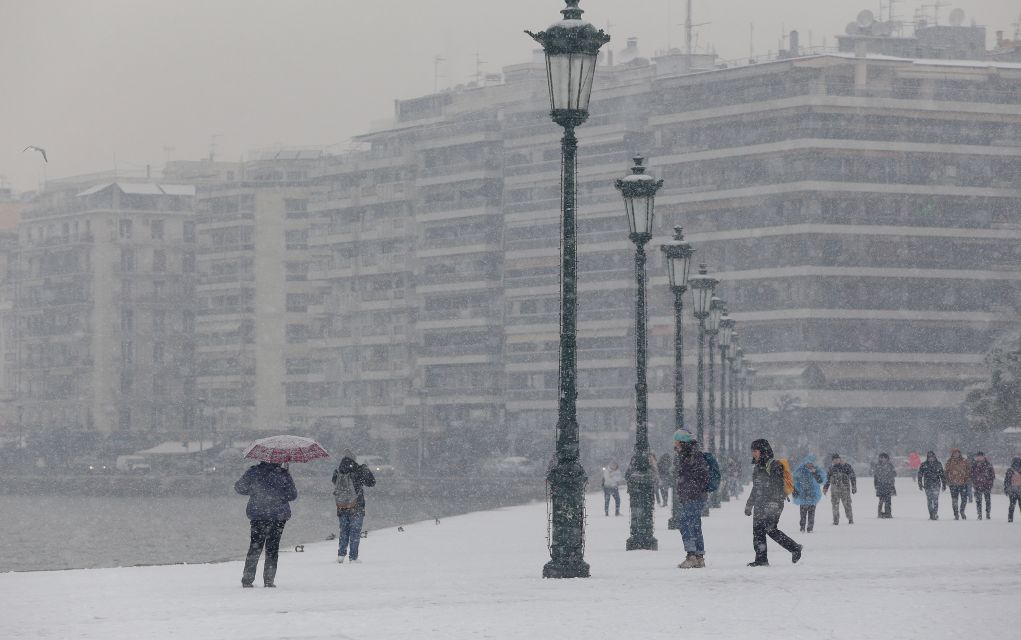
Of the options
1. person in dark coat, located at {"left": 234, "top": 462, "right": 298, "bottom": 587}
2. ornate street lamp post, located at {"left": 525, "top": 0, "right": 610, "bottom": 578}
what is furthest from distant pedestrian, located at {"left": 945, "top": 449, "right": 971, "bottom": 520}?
person in dark coat, located at {"left": 234, "top": 462, "right": 298, "bottom": 587}

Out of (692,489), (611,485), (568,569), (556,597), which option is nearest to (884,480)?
(611,485)

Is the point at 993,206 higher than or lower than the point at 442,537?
higher

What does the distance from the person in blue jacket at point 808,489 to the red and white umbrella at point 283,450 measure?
39.8 feet

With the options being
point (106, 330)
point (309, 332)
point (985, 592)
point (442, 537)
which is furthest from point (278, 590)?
point (106, 330)

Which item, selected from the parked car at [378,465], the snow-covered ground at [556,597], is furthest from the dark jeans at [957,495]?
the parked car at [378,465]

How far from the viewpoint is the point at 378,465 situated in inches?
4545

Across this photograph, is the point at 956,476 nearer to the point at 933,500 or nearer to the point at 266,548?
the point at 933,500

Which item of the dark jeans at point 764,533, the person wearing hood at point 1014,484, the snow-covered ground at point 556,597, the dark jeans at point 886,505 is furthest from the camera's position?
the dark jeans at point 886,505

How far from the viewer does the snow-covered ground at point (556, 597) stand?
13250 mm

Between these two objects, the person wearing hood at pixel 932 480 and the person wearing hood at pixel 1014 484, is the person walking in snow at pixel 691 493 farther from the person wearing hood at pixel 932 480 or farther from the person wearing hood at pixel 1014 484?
the person wearing hood at pixel 932 480

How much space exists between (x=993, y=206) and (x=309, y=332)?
50171mm

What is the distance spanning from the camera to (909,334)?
104 meters

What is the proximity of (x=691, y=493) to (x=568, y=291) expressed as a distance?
322 cm

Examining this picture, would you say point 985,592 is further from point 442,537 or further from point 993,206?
point 993,206
